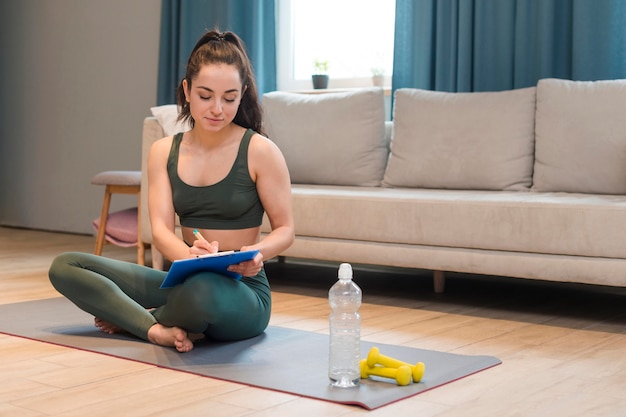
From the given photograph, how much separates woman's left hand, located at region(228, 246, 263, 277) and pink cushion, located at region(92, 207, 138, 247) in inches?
88.8

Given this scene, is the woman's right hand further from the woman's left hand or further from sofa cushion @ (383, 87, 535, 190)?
sofa cushion @ (383, 87, 535, 190)

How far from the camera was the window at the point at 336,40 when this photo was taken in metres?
4.73

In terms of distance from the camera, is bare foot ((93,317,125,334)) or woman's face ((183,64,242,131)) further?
bare foot ((93,317,125,334))

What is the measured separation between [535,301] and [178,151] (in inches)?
65.0

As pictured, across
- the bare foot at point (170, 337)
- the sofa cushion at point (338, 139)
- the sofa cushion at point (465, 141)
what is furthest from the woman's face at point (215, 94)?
the sofa cushion at point (338, 139)

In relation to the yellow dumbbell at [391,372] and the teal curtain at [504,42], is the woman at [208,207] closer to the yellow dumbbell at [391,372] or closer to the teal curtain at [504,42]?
the yellow dumbbell at [391,372]

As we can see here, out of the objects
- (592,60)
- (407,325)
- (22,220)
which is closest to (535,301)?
(407,325)

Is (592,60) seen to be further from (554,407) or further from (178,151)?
(554,407)

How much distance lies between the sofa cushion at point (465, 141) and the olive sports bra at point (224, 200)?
4.93 feet

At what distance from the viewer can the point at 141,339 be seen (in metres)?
2.53

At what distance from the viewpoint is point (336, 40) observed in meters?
4.95

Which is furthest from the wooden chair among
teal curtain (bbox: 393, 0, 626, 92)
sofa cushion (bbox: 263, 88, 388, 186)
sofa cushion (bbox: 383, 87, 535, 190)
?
teal curtain (bbox: 393, 0, 626, 92)

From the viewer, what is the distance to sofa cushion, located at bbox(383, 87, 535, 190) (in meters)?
3.74

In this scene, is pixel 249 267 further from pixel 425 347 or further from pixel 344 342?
pixel 425 347
